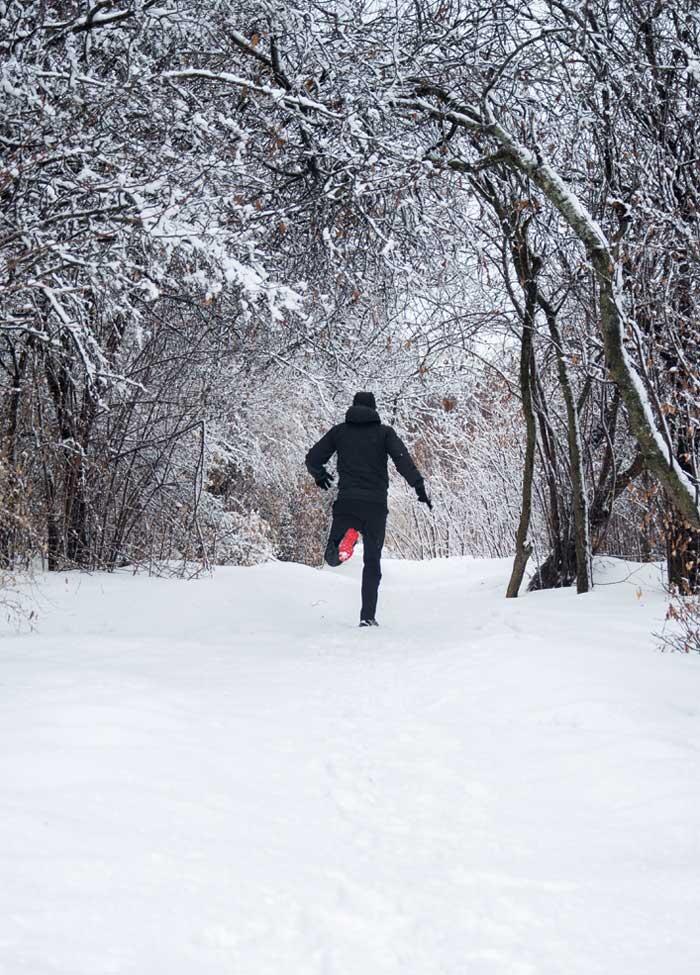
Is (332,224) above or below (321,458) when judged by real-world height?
above

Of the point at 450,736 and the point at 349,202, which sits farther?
the point at 349,202

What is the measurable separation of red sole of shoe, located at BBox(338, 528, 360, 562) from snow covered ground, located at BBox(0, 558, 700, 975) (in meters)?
1.89

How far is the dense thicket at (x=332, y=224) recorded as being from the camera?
5742 mm

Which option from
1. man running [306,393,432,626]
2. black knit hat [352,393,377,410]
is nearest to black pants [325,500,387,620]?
man running [306,393,432,626]

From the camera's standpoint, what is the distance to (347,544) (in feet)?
26.3

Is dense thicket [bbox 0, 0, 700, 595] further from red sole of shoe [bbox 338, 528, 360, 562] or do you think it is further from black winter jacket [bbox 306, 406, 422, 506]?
red sole of shoe [bbox 338, 528, 360, 562]

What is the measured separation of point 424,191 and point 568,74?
6.17ft

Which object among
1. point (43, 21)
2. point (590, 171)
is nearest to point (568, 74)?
point (590, 171)

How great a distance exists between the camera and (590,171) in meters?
7.16

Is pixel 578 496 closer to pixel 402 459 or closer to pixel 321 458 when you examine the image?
pixel 402 459

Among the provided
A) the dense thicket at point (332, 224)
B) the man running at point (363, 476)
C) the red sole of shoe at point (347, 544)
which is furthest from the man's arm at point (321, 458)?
the dense thicket at point (332, 224)

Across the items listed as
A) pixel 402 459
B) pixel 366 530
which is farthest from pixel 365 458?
pixel 366 530

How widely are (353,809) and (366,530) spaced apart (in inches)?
199

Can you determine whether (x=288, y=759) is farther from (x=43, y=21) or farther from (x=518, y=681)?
(x=43, y=21)
